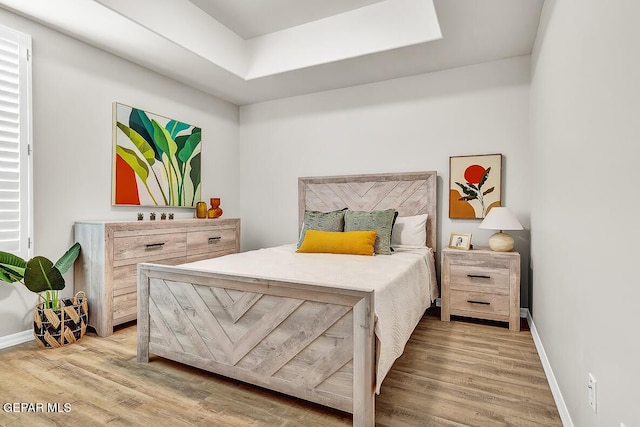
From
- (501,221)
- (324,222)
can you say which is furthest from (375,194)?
(501,221)

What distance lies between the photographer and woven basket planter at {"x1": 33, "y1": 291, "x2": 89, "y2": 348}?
2564mm

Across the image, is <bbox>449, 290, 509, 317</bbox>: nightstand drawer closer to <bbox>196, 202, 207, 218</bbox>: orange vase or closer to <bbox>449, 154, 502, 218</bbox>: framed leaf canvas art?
<bbox>449, 154, 502, 218</bbox>: framed leaf canvas art

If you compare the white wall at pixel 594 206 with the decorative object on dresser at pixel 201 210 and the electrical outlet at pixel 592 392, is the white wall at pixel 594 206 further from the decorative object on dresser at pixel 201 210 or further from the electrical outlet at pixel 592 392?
the decorative object on dresser at pixel 201 210

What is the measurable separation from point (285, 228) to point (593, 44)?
3713 millimetres

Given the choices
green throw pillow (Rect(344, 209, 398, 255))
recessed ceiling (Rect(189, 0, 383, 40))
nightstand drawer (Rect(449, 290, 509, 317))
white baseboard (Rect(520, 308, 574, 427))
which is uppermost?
recessed ceiling (Rect(189, 0, 383, 40))

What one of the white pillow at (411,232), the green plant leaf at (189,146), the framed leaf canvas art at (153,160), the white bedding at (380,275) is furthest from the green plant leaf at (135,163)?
the white pillow at (411,232)

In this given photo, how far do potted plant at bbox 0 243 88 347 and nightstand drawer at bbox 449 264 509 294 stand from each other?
3177mm

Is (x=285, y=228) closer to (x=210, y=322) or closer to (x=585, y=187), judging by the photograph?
(x=210, y=322)

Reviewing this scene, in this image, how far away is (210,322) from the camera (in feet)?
6.91

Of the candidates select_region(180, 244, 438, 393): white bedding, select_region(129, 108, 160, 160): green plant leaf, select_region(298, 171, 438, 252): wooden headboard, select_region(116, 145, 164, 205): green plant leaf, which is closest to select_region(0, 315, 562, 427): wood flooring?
select_region(180, 244, 438, 393): white bedding

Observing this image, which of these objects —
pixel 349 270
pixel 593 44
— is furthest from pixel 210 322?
pixel 593 44

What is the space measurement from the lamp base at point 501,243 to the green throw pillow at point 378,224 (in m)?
0.92

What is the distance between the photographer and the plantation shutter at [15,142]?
102 inches

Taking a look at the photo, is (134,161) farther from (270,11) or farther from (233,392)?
(233,392)
